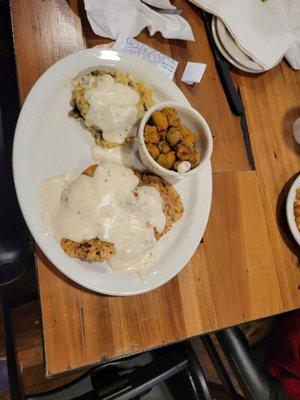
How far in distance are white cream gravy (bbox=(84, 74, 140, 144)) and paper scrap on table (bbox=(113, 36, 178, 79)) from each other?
19 cm

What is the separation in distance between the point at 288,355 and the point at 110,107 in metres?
1.03

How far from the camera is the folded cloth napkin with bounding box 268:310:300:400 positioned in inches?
50.3

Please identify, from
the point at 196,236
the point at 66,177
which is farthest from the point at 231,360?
the point at 66,177

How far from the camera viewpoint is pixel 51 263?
90 centimetres

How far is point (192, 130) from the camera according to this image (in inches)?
40.2

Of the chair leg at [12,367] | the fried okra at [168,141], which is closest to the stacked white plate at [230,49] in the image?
the fried okra at [168,141]

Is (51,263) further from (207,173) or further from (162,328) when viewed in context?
(207,173)

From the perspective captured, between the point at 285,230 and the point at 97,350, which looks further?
the point at 285,230

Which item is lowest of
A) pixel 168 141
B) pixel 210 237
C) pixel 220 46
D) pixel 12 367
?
pixel 12 367

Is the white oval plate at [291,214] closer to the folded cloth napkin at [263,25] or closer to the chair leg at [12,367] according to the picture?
the folded cloth napkin at [263,25]

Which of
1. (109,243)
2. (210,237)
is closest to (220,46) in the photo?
(210,237)

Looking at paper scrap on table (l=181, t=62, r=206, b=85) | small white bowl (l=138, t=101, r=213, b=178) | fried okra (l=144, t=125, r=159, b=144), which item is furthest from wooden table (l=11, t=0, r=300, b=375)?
fried okra (l=144, t=125, r=159, b=144)

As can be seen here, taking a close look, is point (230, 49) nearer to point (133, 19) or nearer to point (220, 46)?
point (220, 46)

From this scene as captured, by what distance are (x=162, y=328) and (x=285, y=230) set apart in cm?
53
